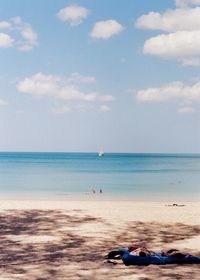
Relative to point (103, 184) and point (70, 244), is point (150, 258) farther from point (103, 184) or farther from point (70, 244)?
point (103, 184)

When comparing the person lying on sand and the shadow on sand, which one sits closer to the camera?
the shadow on sand

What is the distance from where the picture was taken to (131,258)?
970cm

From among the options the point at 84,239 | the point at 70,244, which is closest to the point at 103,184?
the point at 84,239

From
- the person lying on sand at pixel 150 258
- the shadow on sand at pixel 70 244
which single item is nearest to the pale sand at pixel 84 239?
the shadow on sand at pixel 70 244

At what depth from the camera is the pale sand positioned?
360 inches

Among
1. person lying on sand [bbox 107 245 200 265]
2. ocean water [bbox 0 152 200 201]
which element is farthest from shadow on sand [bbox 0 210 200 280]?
ocean water [bbox 0 152 200 201]

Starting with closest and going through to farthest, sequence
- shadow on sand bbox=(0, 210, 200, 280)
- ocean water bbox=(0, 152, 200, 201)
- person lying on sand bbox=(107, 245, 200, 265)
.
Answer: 1. shadow on sand bbox=(0, 210, 200, 280)
2. person lying on sand bbox=(107, 245, 200, 265)
3. ocean water bbox=(0, 152, 200, 201)

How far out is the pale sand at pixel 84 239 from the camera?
914cm

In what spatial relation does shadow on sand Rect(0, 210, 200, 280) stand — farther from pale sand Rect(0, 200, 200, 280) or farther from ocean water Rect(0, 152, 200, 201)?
ocean water Rect(0, 152, 200, 201)

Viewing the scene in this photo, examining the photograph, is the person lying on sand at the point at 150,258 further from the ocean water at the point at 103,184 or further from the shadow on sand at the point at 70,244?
the ocean water at the point at 103,184

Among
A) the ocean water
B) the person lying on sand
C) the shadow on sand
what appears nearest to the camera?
the shadow on sand

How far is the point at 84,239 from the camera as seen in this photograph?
→ 42.9 feet

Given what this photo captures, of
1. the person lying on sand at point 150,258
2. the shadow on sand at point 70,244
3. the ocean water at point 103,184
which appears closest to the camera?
the shadow on sand at point 70,244

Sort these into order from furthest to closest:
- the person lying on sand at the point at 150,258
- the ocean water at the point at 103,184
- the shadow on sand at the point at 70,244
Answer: the ocean water at the point at 103,184
the person lying on sand at the point at 150,258
the shadow on sand at the point at 70,244
